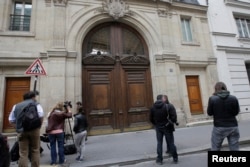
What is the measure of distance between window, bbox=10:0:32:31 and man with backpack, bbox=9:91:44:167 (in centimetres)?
578

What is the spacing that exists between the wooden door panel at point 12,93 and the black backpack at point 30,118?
15.5ft

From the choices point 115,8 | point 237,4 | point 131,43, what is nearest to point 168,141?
point 131,43

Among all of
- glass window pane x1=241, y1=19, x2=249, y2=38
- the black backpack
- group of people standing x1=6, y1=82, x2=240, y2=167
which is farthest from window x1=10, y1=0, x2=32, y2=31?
glass window pane x1=241, y1=19, x2=249, y2=38

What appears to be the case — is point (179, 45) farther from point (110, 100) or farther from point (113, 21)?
point (110, 100)

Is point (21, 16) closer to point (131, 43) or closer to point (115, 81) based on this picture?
point (115, 81)

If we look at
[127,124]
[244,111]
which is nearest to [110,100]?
[127,124]

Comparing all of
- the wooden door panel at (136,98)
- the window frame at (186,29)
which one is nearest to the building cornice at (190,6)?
the window frame at (186,29)

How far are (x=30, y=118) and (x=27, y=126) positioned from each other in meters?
0.17

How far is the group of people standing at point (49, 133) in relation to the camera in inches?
139

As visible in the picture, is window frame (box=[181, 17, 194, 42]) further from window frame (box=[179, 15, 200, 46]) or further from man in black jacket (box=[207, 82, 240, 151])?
man in black jacket (box=[207, 82, 240, 151])

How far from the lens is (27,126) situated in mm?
3436

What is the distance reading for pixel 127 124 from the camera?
27.5 feet

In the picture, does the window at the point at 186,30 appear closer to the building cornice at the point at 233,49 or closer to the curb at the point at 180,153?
the building cornice at the point at 233,49

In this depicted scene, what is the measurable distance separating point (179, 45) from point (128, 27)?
3.24m
